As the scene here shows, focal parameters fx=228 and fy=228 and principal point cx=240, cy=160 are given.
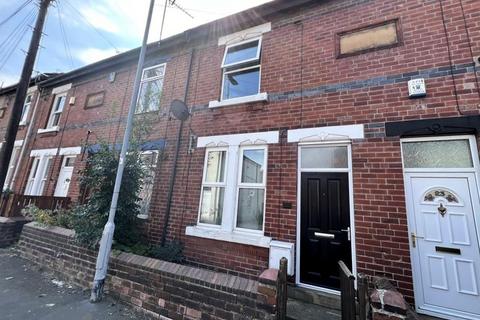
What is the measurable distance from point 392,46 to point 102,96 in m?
9.44

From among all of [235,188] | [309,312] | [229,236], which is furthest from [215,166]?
[309,312]

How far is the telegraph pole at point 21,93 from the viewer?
7.56 m

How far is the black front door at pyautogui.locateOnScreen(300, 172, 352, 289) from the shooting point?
4090 mm

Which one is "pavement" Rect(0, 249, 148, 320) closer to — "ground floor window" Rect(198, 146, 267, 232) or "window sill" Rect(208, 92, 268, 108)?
"ground floor window" Rect(198, 146, 267, 232)

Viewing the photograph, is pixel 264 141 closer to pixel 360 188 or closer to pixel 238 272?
pixel 360 188

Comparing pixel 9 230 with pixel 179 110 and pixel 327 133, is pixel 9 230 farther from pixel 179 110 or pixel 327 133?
pixel 327 133

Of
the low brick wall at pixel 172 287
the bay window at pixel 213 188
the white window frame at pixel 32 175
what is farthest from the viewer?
the white window frame at pixel 32 175

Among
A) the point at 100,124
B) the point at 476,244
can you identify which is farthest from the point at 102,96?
the point at 476,244

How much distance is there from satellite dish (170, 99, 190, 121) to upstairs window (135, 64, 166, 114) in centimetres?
141

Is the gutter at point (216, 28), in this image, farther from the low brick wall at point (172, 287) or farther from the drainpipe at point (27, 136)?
the low brick wall at point (172, 287)

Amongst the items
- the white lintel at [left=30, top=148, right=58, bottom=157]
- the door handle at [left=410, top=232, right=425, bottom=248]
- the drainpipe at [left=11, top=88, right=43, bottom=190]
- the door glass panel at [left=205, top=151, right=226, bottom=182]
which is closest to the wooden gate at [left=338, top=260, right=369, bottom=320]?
the door handle at [left=410, top=232, right=425, bottom=248]

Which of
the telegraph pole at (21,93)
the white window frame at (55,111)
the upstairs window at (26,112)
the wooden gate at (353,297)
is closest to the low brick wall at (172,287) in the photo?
the wooden gate at (353,297)

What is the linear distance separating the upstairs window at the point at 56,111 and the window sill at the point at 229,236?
9290 millimetres

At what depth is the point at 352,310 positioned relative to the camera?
255cm
